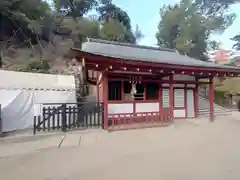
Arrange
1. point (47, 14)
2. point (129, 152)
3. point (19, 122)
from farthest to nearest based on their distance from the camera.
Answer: point (47, 14)
point (19, 122)
point (129, 152)

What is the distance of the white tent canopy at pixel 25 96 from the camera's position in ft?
25.8

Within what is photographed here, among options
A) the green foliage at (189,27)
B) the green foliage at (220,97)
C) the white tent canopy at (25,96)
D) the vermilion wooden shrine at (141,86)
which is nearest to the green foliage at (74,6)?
the green foliage at (189,27)

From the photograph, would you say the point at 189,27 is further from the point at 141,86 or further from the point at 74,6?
the point at 141,86

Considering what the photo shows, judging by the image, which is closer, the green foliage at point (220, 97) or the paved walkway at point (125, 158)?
the paved walkway at point (125, 158)

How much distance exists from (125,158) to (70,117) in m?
3.77

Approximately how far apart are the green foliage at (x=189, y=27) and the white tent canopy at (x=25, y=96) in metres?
20.5

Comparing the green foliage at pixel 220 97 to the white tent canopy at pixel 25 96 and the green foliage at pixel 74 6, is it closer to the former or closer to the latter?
the white tent canopy at pixel 25 96

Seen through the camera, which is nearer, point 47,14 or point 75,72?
point 75,72

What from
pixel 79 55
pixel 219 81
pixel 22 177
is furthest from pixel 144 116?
pixel 219 81

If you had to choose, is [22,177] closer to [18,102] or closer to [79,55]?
[79,55]

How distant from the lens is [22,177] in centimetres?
352

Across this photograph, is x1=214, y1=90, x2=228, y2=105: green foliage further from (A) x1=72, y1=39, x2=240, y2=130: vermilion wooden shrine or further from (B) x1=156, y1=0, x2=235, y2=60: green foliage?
(A) x1=72, y1=39, x2=240, y2=130: vermilion wooden shrine

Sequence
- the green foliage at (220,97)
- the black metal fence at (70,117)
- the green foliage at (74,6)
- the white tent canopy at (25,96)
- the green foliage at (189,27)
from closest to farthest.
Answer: the black metal fence at (70,117) < the white tent canopy at (25,96) < the green foliage at (220,97) < the green foliage at (74,6) < the green foliage at (189,27)

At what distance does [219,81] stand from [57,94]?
71.5 ft
